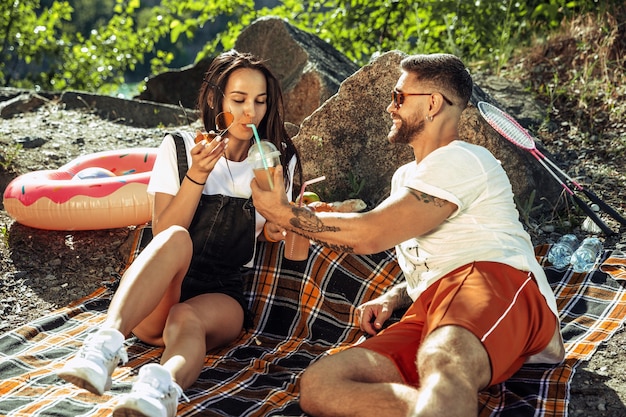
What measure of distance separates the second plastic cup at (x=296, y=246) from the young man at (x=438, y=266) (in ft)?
0.51

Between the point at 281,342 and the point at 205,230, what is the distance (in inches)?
24.3

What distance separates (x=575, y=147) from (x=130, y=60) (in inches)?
327

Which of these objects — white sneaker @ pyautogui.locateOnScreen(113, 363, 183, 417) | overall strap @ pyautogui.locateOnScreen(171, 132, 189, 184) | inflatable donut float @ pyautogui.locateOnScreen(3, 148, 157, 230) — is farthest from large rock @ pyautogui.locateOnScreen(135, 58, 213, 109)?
white sneaker @ pyautogui.locateOnScreen(113, 363, 183, 417)

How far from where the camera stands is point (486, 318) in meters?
2.47

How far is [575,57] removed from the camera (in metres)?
6.03

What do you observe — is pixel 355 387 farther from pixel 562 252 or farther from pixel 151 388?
pixel 562 252

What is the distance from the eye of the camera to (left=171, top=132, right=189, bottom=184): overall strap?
3.24 m

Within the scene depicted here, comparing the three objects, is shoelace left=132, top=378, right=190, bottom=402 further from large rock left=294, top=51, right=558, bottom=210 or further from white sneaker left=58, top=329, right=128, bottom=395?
large rock left=294, top=51, right=558, bottom=210

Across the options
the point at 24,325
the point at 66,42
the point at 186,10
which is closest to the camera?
the point at 24,325

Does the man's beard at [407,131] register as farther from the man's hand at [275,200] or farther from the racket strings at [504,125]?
the racket strings at [504,125]

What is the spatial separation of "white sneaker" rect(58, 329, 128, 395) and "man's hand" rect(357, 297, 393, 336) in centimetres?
100

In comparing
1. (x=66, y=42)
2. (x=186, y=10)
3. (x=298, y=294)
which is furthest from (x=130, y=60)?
(x=298, y=294)

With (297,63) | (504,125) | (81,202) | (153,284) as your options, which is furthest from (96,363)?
(297,63)

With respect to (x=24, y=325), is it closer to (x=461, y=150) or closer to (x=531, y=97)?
(x=461, y=150)
